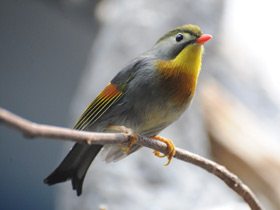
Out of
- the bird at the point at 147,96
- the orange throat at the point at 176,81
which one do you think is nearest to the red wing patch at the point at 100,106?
the bird at the point at 147,96

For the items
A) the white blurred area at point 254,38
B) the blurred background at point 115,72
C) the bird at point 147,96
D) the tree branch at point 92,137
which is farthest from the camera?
the white blurred area at point 254,38

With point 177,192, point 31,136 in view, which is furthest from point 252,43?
point 31,136

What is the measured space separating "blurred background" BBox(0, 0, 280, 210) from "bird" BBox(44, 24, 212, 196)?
0.45 meters

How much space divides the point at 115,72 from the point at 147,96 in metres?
2.54

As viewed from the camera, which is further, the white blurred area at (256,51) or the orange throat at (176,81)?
the white blurred area at (256,51)

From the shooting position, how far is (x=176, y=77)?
1844 mm

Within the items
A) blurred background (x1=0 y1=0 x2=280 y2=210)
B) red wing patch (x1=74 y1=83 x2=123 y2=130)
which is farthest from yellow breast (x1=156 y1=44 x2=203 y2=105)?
blurred background (x1=0 y1=0 x2=280 y2=210)

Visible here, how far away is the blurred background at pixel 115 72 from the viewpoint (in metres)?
2.35

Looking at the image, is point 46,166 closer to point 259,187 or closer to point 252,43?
point 259,187

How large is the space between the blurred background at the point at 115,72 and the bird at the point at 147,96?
1.48 ft

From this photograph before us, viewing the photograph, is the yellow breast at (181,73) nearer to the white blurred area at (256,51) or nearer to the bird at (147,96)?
the bird at (147,96)

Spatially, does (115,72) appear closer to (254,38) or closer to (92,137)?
(254,38)

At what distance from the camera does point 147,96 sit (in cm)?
181

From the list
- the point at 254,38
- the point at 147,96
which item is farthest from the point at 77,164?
the point at 254,38
